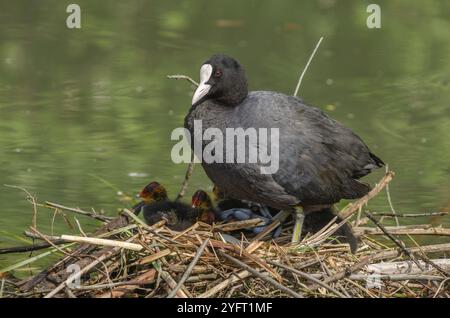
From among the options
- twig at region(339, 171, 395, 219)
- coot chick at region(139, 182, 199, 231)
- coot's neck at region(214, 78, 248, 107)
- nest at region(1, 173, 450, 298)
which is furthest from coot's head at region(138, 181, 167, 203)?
twig at region(339, 171, 395, 219)

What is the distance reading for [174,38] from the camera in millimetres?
10758

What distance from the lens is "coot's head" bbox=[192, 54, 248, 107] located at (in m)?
6.01

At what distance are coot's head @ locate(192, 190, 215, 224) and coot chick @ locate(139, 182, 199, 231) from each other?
0.11 ft

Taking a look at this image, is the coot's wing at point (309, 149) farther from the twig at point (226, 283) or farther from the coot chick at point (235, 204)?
the twig at point (226, 283)

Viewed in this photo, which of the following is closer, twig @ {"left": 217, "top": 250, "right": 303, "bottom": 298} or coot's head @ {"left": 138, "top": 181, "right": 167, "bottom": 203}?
twig @ {"left": 217, "top": 250, "right": 303, "bottom": 298}

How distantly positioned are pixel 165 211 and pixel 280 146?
0.67 m

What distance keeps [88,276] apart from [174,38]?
17.8 feet

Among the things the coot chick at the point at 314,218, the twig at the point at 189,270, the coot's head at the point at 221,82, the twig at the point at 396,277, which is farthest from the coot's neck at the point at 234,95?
the twig at the point at 396,277

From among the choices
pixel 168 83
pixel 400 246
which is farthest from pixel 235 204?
pixel 168 83

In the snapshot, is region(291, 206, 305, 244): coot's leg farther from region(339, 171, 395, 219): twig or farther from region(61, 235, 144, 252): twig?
region(61, 235, 144, 252): twig

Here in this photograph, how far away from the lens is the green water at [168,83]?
26.0 ft

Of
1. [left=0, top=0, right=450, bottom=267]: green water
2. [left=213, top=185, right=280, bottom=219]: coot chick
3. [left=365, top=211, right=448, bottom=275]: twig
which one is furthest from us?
[left=0, top=0, right=450, bottom=267]: green water

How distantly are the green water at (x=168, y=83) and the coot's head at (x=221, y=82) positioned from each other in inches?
53.4

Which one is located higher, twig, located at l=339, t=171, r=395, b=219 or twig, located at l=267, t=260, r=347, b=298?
twig, located at l=339, t=171, r=395, b=219
